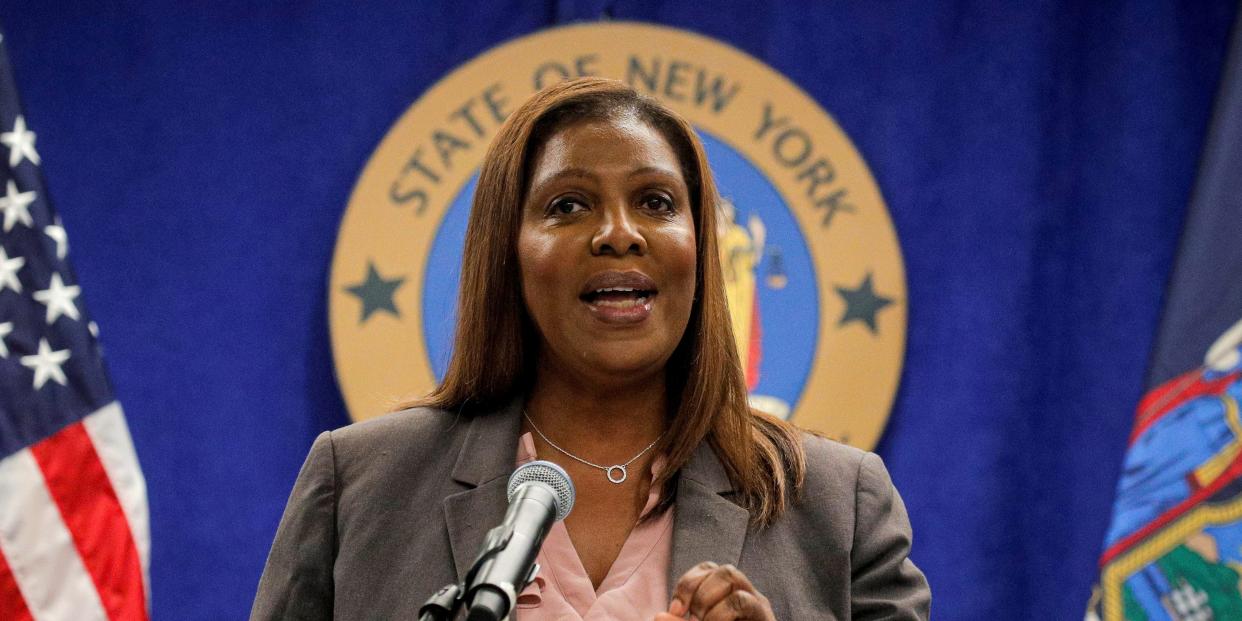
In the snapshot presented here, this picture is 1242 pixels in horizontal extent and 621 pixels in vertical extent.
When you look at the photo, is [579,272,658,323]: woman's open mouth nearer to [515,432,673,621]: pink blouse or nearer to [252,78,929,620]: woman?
[252,78,929,620]: woman

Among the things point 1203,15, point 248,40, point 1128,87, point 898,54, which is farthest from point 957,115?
point 248,40

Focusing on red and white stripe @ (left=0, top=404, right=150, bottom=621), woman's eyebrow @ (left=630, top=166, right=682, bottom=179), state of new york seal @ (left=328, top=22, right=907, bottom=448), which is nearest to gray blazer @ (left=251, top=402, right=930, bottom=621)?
woman's eyebrow @ (left=630, top=166, right=682, bottom=179)

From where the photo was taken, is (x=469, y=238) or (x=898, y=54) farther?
(x=898, y=54)

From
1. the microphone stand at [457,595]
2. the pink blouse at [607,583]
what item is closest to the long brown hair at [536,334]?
the pink blouse at [607,583]

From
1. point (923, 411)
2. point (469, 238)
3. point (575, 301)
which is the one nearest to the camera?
point (575, 301)

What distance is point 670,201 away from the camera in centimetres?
178

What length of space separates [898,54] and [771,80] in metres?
0.35

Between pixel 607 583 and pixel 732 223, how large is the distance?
6.25 ft

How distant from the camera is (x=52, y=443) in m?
2.80

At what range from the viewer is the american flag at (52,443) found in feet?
8.92

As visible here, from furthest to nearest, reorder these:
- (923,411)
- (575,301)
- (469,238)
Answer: (923,411) < (469,238) < (575,301)

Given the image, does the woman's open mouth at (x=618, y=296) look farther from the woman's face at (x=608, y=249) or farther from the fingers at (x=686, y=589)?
the fingers at (x=686, y=589)

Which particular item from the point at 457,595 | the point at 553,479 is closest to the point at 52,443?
the point at 553,479

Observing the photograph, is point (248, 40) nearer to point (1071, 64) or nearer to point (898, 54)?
point (898, 54)
